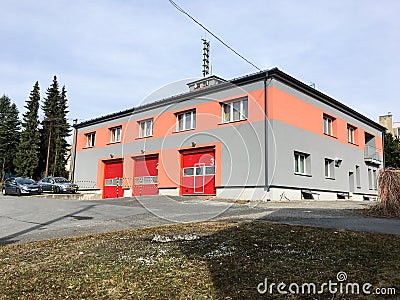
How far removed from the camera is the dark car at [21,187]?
85.0 ft

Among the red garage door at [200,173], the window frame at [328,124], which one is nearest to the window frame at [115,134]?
the red garage door at [200,173]

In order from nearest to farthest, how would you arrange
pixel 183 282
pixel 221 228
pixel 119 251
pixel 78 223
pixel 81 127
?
pixel 183 282 → pixel 119 251 → pixel 221 228 → pixel 78 223 → pixel 81 127

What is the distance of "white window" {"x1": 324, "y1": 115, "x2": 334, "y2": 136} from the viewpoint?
78.0ft

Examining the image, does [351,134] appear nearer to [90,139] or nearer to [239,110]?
[239,110]

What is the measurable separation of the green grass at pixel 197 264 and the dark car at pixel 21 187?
2150cm

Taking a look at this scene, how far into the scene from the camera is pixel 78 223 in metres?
9.84

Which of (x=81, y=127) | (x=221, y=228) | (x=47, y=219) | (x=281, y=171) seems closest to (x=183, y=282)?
(x=221, y=228)

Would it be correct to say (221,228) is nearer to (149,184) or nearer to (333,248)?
(333,248)

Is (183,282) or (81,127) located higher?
(81,127)

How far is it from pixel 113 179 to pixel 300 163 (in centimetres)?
1454

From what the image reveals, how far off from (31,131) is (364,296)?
2034 inches

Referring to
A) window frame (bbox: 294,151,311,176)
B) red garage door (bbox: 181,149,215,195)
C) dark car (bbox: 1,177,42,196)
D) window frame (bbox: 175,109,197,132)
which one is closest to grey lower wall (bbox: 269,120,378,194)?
window frame (bbox: 294,151,311,176)

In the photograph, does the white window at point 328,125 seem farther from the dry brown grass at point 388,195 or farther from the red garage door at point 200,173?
the dry brown grass at point 388,195

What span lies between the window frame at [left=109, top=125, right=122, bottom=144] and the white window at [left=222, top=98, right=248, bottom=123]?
37.6ft
